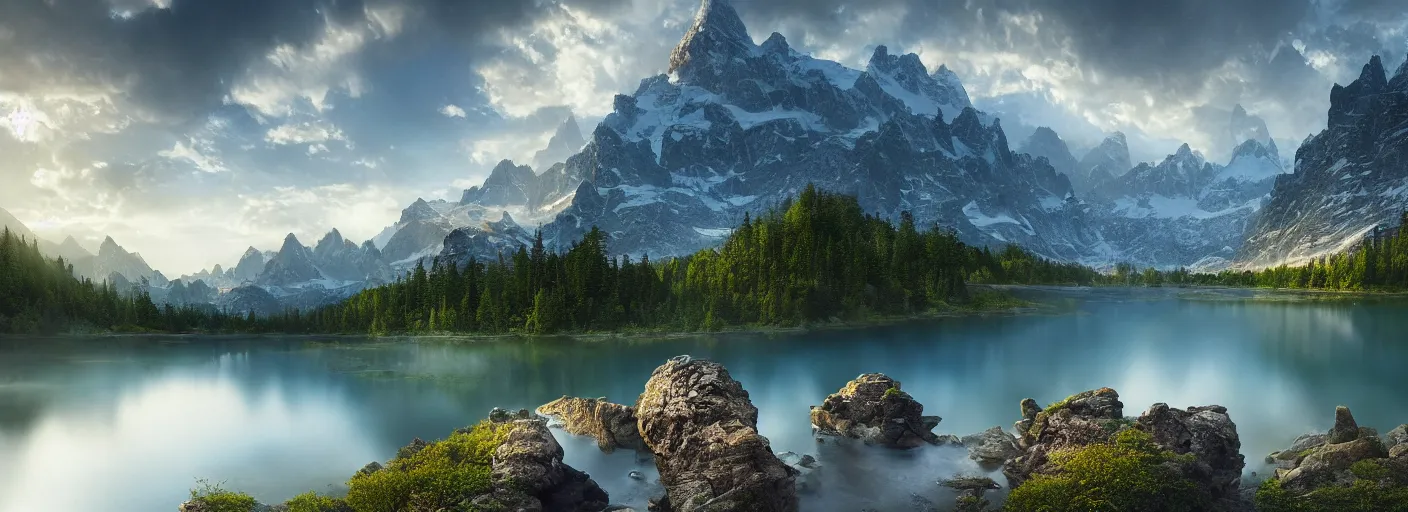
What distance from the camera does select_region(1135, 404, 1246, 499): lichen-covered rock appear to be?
19.4m

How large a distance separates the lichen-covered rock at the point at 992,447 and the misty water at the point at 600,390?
0.82 m

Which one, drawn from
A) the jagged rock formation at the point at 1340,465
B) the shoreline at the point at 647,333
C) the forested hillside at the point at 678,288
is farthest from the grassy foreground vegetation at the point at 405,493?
the forested hillside at the point at 678,288

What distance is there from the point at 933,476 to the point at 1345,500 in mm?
9719

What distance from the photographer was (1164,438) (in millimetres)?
19547

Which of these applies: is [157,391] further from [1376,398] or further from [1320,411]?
[1376,398]

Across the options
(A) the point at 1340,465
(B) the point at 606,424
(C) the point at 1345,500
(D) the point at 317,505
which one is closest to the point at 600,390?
(B) the point at 606,424

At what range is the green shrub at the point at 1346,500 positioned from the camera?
55.2ft

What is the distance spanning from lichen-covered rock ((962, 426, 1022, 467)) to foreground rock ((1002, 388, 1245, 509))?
153 centimetres

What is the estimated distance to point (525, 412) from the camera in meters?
30.5

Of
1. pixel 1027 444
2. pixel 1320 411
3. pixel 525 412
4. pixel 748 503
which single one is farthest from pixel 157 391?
pixel 1320 411

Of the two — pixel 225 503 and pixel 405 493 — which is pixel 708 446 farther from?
pixel 225 503

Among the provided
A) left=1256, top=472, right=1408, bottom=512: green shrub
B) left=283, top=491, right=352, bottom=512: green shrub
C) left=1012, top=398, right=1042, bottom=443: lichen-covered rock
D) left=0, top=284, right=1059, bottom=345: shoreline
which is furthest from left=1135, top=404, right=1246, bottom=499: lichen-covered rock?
left=0, top=284, right=1059, bottom=345: shoreline

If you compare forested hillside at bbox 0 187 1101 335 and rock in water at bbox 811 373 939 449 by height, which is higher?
forested hillside at bbox 0 187 1101 335

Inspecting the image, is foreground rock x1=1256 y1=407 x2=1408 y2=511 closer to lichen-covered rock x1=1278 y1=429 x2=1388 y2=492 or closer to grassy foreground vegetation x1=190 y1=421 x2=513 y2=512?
lichen-covered rock x1=1278 y1=429 x2=1388 y2=492
